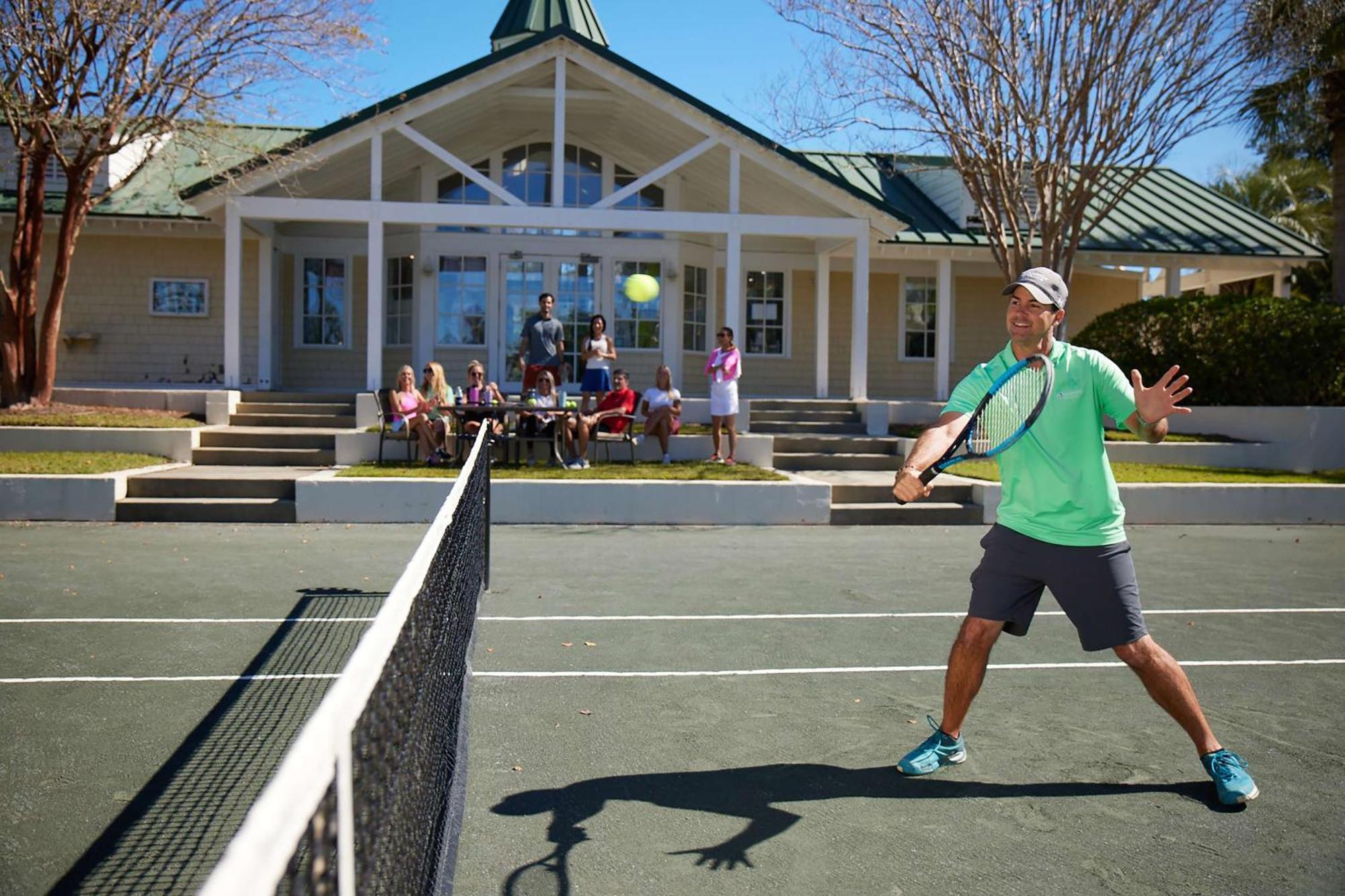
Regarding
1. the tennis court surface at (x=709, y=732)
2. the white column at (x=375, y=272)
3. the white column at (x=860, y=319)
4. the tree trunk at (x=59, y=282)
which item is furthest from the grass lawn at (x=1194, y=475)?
the tree trunk at (x=59, y=282)

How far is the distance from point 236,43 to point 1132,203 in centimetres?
1928

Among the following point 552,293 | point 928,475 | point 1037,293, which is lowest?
point 928,475

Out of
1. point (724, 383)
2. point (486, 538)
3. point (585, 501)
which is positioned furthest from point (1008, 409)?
point (724, 383)

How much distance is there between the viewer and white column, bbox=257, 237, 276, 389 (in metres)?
21.8

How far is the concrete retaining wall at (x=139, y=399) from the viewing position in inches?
759

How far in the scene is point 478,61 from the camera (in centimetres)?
1994

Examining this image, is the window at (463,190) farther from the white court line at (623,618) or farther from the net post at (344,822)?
the net post at (344,822)

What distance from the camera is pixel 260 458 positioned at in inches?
669

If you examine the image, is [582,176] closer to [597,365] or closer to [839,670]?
[597,365]

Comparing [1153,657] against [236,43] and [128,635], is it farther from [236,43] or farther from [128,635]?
[236,43]

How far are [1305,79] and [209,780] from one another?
1035 inches

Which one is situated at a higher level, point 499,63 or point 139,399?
point 499,63

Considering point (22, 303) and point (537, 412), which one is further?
point (22, 303)

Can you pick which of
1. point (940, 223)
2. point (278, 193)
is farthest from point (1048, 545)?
point (940, 223)
